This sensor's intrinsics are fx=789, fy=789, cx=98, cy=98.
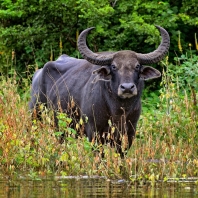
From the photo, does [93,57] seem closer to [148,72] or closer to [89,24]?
[148,72]

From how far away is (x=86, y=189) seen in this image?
8391 mm

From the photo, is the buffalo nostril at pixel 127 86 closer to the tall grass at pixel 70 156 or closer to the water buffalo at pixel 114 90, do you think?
the water buffalo at pixel 114 90

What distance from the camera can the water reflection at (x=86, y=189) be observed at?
793 cm

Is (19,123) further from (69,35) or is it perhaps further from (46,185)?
(69,35)

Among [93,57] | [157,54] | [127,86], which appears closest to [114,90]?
[127,86]

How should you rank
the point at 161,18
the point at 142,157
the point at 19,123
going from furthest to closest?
1. the point at 161,18
2. the point at 19,123
3. the point at 142,157

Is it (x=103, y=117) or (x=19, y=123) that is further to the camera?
(x=103, y=117)

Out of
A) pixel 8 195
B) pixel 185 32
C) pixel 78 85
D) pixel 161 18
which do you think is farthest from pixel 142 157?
pixel 185 32

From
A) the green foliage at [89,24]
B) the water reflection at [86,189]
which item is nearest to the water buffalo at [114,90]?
the water reflection at [86,189]

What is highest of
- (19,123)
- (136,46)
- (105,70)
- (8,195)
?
(136,46)

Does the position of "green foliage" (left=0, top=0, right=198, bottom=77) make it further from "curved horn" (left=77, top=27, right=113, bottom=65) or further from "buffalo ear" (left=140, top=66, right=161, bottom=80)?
"buffalo ear" (left=140, top=66, right=161, bottom=80)

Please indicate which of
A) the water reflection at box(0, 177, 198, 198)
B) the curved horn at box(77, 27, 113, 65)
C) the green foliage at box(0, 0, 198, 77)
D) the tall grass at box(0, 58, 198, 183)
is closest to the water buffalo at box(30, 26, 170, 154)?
the curved horn at box(77, 27, 113, 65)

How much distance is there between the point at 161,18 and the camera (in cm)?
1672

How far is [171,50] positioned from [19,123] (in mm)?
7853
